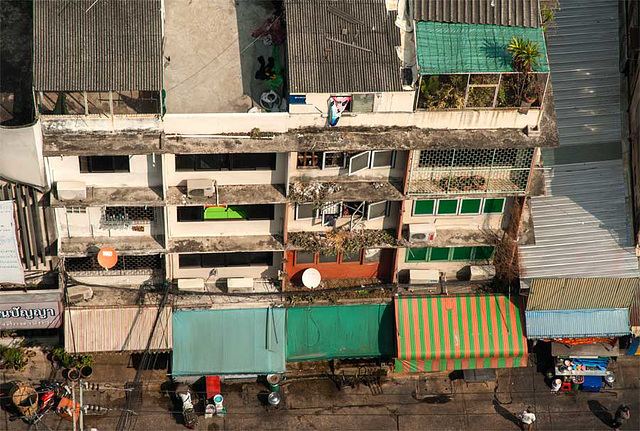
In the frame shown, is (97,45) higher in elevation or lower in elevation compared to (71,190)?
higher

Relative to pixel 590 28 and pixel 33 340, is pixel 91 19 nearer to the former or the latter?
pixel 33 340

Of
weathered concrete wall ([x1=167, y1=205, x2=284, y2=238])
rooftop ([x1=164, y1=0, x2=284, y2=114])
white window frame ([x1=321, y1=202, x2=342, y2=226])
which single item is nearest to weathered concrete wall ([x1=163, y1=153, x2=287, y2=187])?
weathered concrete wall ([x1=167, y1=205, x2=284, y2=238])

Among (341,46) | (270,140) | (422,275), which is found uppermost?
(341,46)

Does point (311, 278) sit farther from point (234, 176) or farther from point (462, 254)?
point (462, 254)

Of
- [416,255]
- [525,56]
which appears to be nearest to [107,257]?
[416,255]

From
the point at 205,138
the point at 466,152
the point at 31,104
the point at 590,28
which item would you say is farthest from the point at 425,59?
the point at 31,104

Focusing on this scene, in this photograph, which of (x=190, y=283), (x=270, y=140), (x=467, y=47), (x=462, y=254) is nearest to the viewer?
(x=467, y=47)

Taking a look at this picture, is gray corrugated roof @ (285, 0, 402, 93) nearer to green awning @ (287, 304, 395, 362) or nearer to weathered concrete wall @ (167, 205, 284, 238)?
weathered concrete wall @ (167, 205, 284, 238)

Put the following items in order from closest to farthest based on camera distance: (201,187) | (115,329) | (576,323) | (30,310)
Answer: (201,187)
(30,310)
(115,329)
(576,323)
